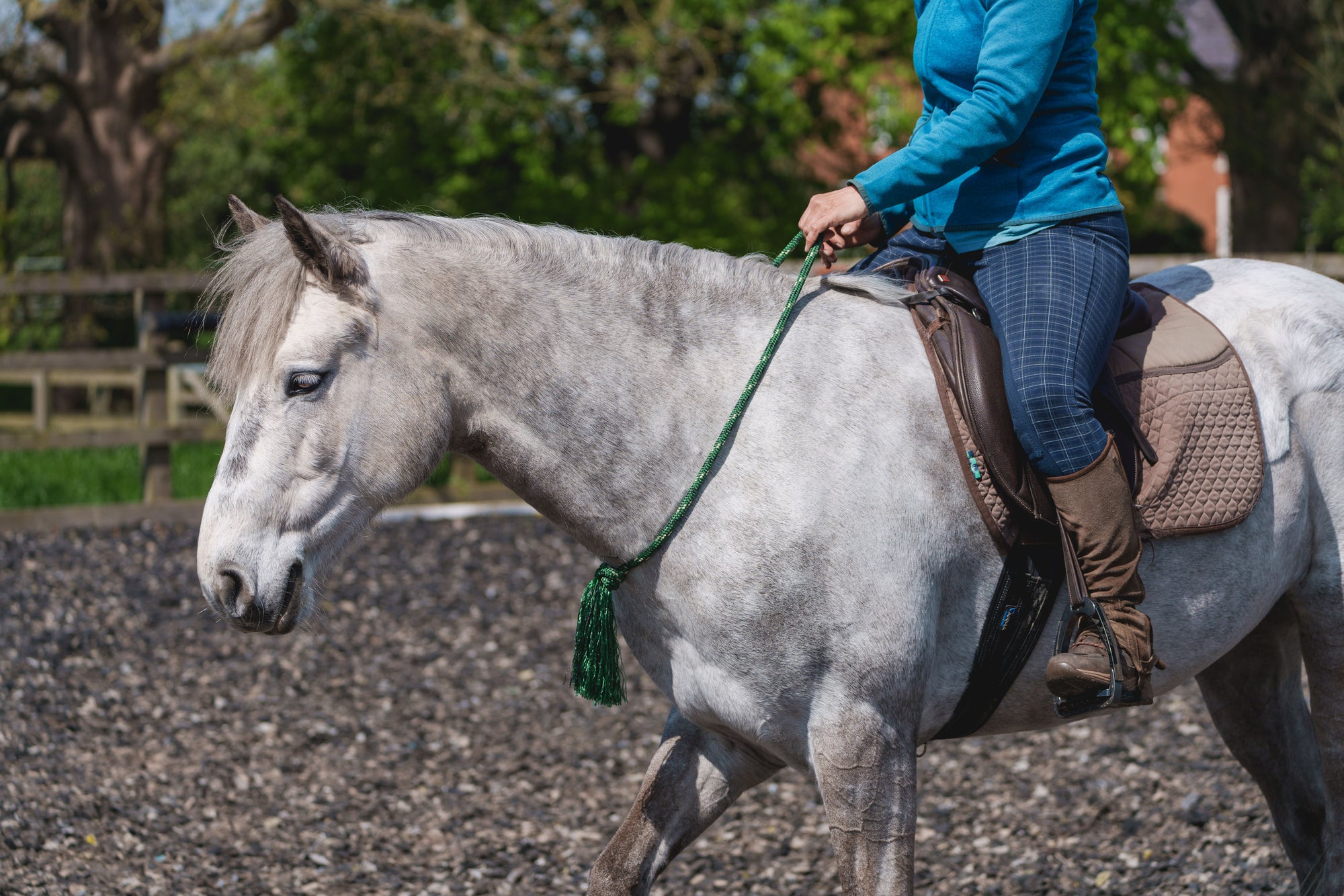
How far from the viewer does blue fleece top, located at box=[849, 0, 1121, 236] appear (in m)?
2.54

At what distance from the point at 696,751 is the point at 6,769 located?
3.24 m

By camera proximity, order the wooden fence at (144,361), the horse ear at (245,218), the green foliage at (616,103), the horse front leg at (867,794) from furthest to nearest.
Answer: the green foliage at (616,103) → the wooden fence at (144,361) → the horse ear at (245,218) → the horse front leg at (867,794)

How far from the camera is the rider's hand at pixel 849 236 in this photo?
9.07ft

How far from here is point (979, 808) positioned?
182 inches

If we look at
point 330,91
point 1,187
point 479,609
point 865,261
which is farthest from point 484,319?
point 1,187

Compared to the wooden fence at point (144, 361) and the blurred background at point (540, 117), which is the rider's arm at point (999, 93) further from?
the blurred background at point (540, 117)

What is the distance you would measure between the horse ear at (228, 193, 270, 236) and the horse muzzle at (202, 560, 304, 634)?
2.36ft

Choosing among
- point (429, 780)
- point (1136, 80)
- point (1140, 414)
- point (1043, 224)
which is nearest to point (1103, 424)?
point (1140, 414)

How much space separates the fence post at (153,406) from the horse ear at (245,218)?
7150 millimetres

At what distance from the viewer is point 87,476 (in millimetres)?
9742

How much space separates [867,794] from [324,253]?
1472mm

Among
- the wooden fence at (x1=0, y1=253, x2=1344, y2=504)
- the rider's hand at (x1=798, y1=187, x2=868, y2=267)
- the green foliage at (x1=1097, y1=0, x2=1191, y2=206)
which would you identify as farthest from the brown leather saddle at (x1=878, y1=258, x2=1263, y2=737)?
the green foliage at (x1=1097, y1=0, x2=1191, y2=206)

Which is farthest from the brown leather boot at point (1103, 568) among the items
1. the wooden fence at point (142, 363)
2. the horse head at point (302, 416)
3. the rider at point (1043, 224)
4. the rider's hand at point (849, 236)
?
the wooden fence at point (142, 363)

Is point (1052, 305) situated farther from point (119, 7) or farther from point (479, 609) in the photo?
point (119, 7)
